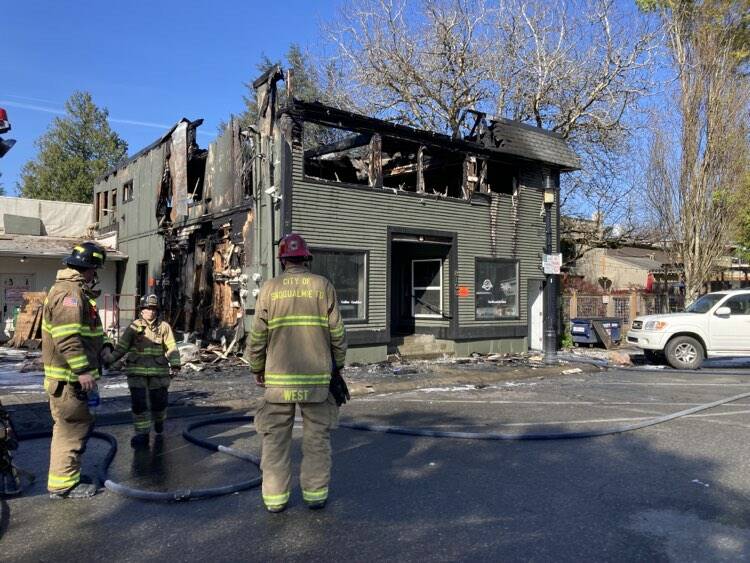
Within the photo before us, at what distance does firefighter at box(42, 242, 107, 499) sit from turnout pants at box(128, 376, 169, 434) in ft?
5.45

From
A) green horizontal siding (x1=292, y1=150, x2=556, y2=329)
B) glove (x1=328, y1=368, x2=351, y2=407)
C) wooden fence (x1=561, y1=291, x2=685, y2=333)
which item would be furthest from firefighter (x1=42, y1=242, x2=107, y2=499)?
→ wooden fence (x1=561, y1=291, x2=685, y2=333)

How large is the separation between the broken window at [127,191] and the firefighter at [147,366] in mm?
15013

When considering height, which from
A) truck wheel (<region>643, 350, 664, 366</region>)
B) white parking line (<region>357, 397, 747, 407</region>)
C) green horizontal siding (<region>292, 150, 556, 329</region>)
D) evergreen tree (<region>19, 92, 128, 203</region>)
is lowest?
white parking line (<region>357, 397, 747, 407</region>)

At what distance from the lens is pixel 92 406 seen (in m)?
4.77

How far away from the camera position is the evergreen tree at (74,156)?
36844 mm

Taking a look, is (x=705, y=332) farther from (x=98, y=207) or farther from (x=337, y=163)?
(x=98, y=207)

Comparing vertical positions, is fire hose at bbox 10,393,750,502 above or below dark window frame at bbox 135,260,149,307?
below

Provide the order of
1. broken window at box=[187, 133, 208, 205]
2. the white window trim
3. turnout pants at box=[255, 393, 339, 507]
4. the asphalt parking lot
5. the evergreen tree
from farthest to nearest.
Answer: the evergreen tree, broken window at box=[187, 133, 208, 205], the white window trim, turnout pants at box=[255, 393, 339, 507], the asphalt parking lot

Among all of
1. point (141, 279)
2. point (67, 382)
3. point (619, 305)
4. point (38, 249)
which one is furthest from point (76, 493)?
point (619, 305)

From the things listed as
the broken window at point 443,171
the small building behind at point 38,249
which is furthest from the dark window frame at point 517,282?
the small building behind at point 38,249

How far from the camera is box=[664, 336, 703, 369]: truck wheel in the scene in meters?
13.6

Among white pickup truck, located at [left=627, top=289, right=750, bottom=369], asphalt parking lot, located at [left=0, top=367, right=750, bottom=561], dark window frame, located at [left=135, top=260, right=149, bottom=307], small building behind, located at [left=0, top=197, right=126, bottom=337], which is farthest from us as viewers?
small building behind, located at [left=0, top=197, right=126, bottom=337]

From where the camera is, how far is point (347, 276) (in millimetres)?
13258

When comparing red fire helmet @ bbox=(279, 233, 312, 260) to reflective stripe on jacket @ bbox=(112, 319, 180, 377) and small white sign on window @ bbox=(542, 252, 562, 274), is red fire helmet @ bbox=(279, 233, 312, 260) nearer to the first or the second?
reflective stripe on jacket @ bbox=(112, 319, 180, 377)
